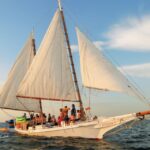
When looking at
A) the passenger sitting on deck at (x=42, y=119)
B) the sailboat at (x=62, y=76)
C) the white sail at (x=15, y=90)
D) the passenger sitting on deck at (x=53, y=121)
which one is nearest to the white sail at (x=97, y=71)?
the sailboat at (x=62, y=76)

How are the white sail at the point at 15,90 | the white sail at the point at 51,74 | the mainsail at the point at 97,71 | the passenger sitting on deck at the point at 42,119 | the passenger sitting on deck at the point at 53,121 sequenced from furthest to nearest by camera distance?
the white sail at the point at 15,90
the passenger sitting on deck at the point at 42,119
the passenger sitting on deck at the point at 53,121
the white sail at the point at 51,74
the mainsail at the point at 97,71

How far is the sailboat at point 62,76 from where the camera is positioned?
33.8 metres

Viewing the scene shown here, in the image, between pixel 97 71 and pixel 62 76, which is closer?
pixel 97 71

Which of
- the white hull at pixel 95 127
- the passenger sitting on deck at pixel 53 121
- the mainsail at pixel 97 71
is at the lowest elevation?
the white hull at pixel 95 127

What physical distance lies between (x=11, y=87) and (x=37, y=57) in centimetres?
1107

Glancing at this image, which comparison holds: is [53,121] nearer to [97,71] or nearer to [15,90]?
[97,71]

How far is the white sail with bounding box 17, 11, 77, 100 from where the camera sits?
125 feet

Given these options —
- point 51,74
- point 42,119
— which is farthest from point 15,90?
point 51,74

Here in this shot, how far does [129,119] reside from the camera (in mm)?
32625

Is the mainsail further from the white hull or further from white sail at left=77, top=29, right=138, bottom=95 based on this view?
the white hull

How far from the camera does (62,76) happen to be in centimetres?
3856

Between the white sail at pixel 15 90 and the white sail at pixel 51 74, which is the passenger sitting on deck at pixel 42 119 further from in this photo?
the white sail at pixel 51 74

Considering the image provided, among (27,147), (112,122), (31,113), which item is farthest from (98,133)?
(31,113)

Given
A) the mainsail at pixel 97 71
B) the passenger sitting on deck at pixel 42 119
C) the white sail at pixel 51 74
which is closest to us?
the mainsail at pixel 97 71
